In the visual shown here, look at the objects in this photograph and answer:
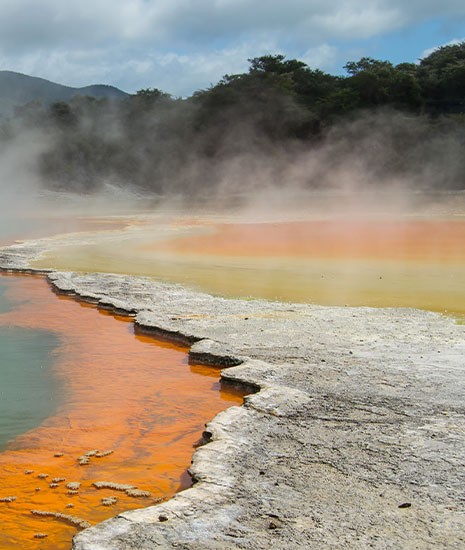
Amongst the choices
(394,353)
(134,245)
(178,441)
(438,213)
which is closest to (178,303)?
(394,353)

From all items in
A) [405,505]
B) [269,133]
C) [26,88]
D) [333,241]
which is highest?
[26,88]

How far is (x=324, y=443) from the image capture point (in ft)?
12.6

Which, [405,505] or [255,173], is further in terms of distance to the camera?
[255,173]

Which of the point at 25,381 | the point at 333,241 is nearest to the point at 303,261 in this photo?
the point at 333,241

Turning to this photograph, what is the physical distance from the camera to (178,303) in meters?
7.76

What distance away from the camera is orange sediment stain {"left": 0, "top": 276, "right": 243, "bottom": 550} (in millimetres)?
3514

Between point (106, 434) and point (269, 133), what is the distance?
32399 mm

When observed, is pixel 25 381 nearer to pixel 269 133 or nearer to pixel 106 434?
pixel 106 434

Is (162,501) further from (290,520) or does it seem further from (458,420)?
(458,420)

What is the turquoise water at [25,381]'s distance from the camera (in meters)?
4.73

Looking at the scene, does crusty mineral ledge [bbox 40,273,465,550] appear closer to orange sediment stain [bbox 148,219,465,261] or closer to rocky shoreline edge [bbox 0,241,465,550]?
rocky shoreline edge [bbox 0,241,465,550]

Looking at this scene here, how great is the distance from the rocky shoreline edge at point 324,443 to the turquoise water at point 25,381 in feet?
3.30

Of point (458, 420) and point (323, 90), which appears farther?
point (323, 90)

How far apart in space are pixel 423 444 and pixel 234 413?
3.25 ft
